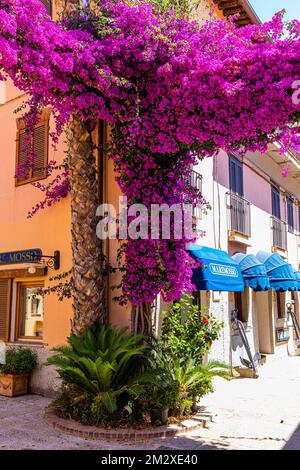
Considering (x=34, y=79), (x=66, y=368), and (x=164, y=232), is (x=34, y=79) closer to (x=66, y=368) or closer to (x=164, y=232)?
(x=164, y=232)

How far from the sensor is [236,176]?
49.1ft

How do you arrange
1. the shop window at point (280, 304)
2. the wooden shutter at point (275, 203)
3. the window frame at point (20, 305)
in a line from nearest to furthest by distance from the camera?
the window frame at point (20, 305) → the wooden shutter at point (275, 203) → the shop window at point (280, 304)

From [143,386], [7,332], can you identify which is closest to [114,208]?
[143,386]

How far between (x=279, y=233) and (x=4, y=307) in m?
12.1

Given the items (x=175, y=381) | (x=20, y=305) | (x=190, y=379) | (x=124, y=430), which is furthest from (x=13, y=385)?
(x=190, y=379)

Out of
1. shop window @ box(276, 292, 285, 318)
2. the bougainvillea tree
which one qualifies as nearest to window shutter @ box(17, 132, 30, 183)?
the bougainvillea tree

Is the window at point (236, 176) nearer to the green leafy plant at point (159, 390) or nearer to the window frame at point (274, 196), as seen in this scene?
the window frame at point (274, 196)

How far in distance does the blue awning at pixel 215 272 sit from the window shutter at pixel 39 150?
4414mm

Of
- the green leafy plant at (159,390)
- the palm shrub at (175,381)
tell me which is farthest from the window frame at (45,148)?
the green leafy plant at (159,390)

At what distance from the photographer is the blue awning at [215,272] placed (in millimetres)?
9523

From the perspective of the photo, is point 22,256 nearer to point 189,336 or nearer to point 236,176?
point 189,336

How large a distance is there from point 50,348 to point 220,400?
4.05 m

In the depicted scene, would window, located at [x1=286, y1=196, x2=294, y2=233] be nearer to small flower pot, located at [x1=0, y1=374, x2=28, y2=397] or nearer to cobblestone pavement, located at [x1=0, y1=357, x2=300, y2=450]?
cobblestone pavement, located at [x1=0, y1=357, x2=300, y2=450]
